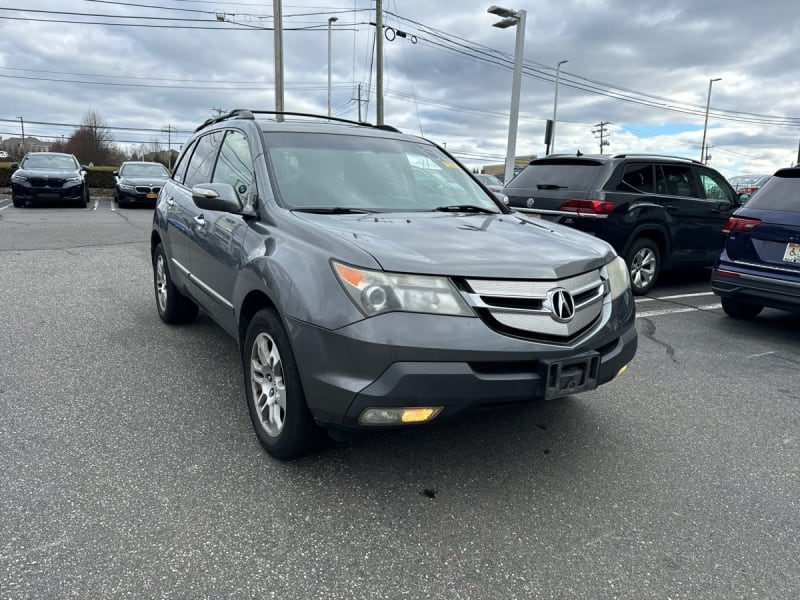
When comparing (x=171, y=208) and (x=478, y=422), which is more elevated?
(x=171, y=208)

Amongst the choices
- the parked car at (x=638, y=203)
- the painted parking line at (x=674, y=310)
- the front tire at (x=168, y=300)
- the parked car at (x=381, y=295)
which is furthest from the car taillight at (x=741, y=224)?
the front tire at (x=168, y=300)

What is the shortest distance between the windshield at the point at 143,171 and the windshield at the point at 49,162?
1373 mm

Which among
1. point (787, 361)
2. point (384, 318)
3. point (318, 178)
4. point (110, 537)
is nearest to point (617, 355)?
point (384, 318)

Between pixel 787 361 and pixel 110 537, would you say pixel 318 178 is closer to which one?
pixel 110 537

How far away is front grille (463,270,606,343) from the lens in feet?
8.02

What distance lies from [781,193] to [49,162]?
18.9 m

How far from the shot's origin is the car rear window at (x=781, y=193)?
538 cm

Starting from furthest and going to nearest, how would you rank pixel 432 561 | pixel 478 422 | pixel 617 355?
pixel 478 422
pixel 617 355
pixel 432 561

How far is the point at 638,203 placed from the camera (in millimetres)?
7141

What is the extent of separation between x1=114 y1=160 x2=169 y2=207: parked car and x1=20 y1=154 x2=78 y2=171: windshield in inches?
54.9

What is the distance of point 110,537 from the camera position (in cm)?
232

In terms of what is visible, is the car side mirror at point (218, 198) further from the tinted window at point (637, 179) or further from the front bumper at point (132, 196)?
the front bumper at point (132, 196)

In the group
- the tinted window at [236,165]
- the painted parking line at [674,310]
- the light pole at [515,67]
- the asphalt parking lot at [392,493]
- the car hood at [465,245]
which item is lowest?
the painted parking line at [674,310]

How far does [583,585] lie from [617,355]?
3.58 feet
